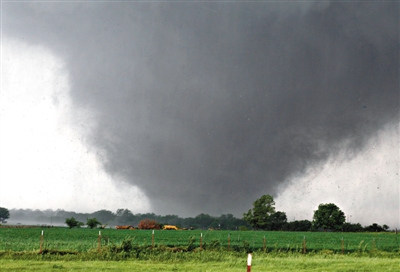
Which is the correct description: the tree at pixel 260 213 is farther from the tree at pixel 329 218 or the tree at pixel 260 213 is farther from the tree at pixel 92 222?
the tree at pixel 92 222

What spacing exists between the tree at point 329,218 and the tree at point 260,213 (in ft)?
63.9

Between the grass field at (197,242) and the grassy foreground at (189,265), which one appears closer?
the grassy foreground at (189,265)

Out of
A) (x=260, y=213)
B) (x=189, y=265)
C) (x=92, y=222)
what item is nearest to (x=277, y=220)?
(x=260, y=213)

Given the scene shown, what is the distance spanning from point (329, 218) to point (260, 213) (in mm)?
28048

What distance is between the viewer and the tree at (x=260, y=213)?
541ft

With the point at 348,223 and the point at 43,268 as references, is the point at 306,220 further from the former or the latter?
the point at 43,268

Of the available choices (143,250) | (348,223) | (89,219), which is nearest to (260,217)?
(348,223)

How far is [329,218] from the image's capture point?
550ft

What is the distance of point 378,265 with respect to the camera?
99.2 ft

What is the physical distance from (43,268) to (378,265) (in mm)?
23017

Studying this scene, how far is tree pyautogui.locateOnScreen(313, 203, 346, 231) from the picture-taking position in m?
167

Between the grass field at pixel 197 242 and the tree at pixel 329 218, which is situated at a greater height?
the tree at pixel 329 218

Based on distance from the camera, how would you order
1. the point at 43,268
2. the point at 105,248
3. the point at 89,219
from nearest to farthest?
1. the point at 43,268
2. the point at 105,248
3. the point at 89,219

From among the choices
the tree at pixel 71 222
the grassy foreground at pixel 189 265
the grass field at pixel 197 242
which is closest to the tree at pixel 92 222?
the tree at pixel 71 222
